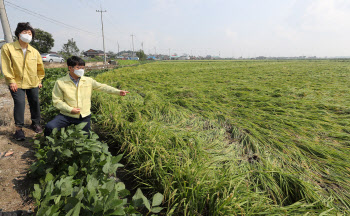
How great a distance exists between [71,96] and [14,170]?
91 cm

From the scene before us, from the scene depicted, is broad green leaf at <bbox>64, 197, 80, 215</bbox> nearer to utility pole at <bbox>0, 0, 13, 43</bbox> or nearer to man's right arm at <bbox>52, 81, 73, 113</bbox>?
man's right arm at <bbox>52, 81, 73, 113</bbox>

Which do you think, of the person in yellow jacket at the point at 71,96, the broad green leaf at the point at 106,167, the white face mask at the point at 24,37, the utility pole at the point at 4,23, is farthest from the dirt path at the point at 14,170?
the utility pole at the point at 4,23

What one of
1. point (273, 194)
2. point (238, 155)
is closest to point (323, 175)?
point (273, 194)

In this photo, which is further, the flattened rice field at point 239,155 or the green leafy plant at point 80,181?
the flattened rice field at point 239,155

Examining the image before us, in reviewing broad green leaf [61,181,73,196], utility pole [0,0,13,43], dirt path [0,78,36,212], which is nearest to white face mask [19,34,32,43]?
dirt path [0,78,36,212]

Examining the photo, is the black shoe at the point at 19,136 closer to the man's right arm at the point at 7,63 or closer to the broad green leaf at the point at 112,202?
the man's right arm at the point at 7,63

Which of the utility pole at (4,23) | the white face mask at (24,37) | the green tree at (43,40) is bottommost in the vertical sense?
the white face mask at (24,37)

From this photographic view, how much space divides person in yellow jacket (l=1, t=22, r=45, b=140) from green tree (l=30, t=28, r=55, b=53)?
33.6 meters

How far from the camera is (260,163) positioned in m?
1.94

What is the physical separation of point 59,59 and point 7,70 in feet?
75.9

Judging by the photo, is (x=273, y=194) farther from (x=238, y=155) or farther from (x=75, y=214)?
(x=75, y=214)

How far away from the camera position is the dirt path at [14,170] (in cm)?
138

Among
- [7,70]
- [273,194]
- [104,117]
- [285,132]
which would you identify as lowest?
[273,194]

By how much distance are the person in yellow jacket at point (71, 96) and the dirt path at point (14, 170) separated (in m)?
0.35
